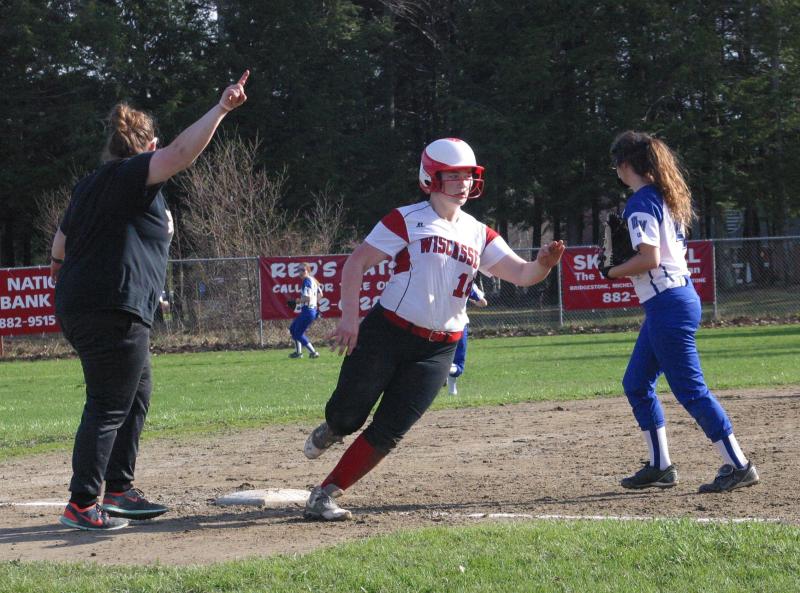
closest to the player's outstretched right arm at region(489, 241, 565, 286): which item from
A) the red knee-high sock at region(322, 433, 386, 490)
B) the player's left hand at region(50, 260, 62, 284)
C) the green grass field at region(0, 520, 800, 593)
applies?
the red knee-high sock at region(322, 433, 386, 490)

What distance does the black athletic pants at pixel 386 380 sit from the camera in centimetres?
588

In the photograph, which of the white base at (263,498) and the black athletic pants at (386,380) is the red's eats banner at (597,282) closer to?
the white base at (263,498)

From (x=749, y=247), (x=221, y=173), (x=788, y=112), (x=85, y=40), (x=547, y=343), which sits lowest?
(x=547, y=343)

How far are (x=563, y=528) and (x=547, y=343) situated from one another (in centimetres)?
1972

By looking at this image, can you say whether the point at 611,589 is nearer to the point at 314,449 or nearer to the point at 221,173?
the point at 314,449

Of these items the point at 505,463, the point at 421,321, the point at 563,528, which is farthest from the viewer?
the point at 505,463

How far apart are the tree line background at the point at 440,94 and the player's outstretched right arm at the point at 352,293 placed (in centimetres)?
3537

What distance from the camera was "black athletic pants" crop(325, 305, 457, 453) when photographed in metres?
5.88

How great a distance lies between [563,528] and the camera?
5344 mm

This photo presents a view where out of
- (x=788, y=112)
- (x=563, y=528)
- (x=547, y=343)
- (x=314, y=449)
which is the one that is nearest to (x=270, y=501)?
(x=314, y=449)

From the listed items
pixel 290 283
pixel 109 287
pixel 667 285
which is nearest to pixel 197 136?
pixel 109 287

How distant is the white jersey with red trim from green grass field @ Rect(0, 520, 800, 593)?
1262 millimetres

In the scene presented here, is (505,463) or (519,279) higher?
(519,279)

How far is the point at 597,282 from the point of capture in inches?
1107
